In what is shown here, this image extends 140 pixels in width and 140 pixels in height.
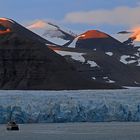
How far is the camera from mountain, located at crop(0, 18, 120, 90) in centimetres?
11956

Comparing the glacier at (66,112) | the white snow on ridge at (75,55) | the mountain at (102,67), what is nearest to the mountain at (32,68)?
the mountain at (102,67)

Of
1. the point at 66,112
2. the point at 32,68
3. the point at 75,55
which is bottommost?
the point at 66,112

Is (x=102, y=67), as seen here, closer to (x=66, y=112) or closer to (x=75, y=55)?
(x=75, y=55)

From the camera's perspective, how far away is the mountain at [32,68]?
11956 cm

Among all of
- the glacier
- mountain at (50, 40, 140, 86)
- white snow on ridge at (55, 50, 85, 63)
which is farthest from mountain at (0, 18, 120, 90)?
the glacier

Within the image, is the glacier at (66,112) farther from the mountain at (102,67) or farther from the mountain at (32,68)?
the mountain at (102,67)

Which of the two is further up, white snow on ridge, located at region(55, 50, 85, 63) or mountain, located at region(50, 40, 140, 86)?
white snow on ridge, located at region(55, 50, 85, 63)

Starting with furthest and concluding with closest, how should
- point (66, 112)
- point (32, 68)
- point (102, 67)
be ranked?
point (102, 67) → point (32, 68) → point (66, 112)

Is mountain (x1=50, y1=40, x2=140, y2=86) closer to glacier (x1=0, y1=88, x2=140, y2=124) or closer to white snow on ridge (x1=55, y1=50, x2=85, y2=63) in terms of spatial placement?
white snow on ridge (x1=55, y1=50, x2=85, y2=63)

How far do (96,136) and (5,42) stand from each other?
296ft

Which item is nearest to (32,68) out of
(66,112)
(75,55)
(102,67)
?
(102,67)

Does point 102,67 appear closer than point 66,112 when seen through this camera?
No

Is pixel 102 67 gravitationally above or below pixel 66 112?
above

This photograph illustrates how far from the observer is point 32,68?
124 metres
